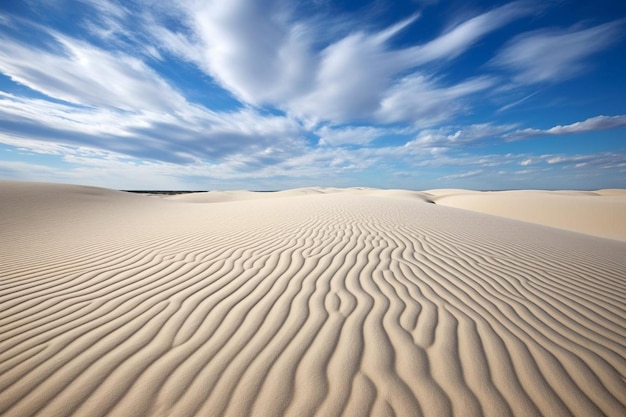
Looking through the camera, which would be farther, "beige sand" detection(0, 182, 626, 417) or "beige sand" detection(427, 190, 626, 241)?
"beige sand" detection(427, 190, 626, 241)

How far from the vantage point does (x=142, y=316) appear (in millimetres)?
2547

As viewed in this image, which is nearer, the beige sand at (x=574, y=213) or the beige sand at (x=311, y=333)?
the beige sand at (x=311, y=333)

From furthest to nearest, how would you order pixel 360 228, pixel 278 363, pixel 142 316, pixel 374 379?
1. pixel 360 228
2. pixel 142 316
3. pixel 278 363
4. pixel 374 379

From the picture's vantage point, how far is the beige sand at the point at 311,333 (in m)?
1.64

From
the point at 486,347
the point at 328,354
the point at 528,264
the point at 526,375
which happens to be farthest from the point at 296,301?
the point at 528,264

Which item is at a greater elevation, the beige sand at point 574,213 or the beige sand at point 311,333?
the beige sand at point 311,333

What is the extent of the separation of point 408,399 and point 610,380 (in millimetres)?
1538

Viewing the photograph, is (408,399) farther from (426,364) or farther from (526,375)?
(526,375)

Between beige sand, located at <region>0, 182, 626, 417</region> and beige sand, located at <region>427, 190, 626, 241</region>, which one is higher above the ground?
beige sand, located at <region>0, 182, 626, 417</region>

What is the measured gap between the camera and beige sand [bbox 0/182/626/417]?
1.64 meters

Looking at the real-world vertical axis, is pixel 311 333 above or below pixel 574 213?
above

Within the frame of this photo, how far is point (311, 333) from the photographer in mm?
2264

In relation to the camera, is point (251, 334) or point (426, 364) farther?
point (251, 334)

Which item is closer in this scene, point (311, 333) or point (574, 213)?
point (311, 333)
